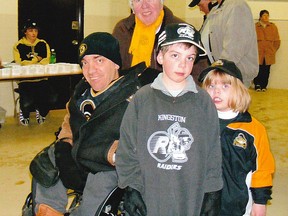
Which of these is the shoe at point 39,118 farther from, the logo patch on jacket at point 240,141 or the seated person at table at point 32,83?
the logo patch on jacket at point 240,141

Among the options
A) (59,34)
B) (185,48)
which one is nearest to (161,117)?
(185,48)

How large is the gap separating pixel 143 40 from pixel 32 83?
3396 mm

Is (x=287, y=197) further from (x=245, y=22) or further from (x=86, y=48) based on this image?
(x=86, y=48)

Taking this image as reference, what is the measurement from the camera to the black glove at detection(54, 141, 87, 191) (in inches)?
84.9

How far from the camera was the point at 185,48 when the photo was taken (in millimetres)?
1803

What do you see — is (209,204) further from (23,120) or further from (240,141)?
(23,120)

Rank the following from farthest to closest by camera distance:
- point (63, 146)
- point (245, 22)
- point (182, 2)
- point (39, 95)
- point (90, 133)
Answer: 1. point (182, 2)
2. point (39, 95)
3. point (245, 22)
4. point (63, 146)
5. point (90, 133)

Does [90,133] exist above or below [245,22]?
below

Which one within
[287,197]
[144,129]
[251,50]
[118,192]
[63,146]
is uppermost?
[251,50]

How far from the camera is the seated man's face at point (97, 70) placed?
220 cm

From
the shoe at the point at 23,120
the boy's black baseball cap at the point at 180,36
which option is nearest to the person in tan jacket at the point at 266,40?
the shoe at the point at 23,120

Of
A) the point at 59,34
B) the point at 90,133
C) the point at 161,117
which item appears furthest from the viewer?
the point at 59,34

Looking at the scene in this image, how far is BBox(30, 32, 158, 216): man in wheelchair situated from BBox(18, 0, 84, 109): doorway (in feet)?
13.0

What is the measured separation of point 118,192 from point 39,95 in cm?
397
